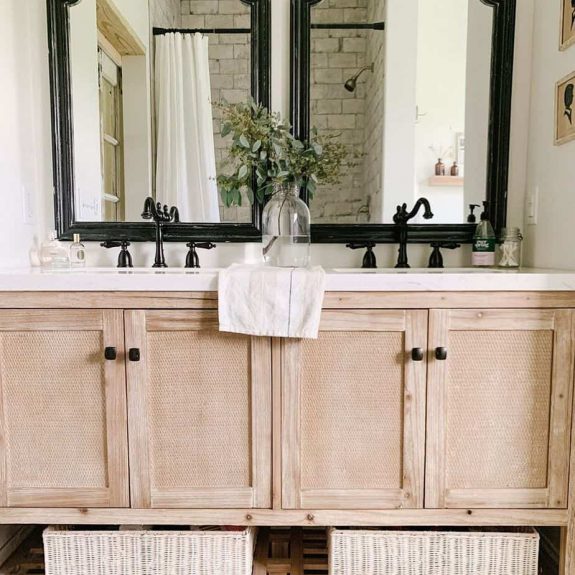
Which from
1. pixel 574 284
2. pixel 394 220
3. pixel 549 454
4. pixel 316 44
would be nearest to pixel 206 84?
pixel 316 44

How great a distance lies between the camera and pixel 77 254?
5.61ft

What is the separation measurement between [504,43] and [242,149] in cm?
106

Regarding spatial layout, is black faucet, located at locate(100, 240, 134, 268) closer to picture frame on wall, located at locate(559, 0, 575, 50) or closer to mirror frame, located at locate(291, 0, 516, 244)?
mirror frame, located at locate(291, 0, 516, 244)

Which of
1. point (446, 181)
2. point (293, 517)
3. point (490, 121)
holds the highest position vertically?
point (490, 121)

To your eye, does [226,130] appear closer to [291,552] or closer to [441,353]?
[441,353]

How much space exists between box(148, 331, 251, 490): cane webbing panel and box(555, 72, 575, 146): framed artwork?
47.4 inches

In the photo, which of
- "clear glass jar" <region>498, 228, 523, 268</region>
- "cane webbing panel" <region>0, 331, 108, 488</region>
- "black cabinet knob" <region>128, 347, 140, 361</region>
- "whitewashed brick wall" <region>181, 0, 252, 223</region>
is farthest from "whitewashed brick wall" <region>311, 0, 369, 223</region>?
"cane webbing panel" <region>0, 331, 108, 488</region>

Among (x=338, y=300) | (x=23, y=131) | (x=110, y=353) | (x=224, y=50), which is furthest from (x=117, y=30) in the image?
(x=338, y=300)

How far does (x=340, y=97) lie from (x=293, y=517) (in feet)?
4.77

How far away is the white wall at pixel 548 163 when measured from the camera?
1447 mm

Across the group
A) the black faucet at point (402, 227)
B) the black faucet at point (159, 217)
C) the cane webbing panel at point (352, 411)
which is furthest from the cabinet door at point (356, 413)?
the black faucet at point (159, 217)

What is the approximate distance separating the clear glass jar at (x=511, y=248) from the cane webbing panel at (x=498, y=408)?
478mm

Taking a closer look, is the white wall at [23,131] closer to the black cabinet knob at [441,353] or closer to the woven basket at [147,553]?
the woven basket at [147,553]

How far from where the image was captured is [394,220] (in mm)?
1743
